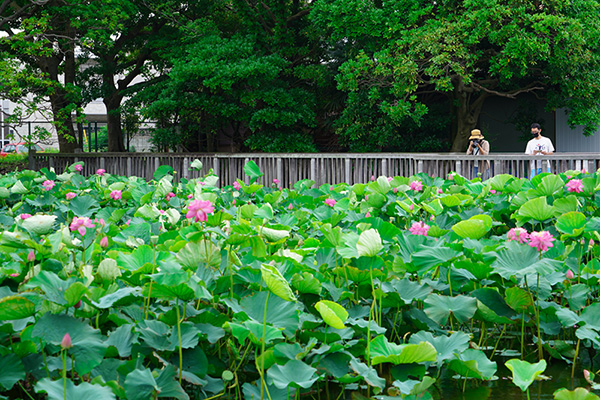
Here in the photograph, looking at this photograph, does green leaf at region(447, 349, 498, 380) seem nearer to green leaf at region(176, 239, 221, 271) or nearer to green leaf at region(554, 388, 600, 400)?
green leaf at region(554, 388, 600, 400)

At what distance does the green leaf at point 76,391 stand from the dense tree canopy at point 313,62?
12.4 metres

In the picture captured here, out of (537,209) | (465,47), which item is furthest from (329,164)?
(537,209)

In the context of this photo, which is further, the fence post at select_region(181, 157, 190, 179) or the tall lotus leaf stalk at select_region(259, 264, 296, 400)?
the fence post at select_region(181, 157, 190, 179)

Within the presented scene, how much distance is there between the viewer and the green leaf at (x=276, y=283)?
1.83 meters

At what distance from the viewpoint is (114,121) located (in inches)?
733

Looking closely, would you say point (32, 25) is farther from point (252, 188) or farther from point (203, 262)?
point (203, 262)

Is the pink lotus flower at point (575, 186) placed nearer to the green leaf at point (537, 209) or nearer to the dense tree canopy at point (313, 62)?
the green leaf at point (537, 209)

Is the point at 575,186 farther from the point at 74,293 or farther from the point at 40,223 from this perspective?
the point at 74,293

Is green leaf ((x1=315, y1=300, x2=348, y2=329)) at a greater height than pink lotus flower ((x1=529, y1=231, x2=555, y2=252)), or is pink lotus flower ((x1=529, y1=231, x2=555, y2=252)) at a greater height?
pink lotus flower ((x1=529, y1=231, x2=555, y2=252))

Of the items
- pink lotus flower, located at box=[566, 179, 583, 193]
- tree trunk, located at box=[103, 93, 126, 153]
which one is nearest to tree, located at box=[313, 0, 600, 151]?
tree trunk, located at box=[103, 93, 126, 153]

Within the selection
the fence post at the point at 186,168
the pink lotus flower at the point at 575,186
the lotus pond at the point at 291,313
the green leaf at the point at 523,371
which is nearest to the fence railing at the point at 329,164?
the fence post at the point at 186,168

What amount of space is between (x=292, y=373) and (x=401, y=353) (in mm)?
309

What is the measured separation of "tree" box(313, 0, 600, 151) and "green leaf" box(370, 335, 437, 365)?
484 inches

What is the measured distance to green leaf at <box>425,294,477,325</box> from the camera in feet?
7.59
